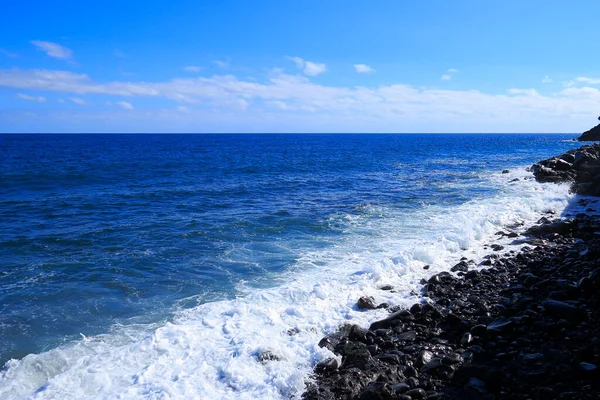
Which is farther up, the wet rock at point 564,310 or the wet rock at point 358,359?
the wet rock at point 564,310

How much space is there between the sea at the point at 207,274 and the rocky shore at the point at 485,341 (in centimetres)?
71

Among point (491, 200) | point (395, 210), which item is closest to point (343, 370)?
point (395, 210)

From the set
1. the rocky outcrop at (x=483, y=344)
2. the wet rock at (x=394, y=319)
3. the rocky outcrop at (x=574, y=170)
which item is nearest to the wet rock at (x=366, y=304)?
the rocky outcrop at (x=483, y=344)

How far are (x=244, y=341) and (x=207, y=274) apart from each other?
15.6 ft

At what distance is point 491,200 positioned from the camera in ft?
79.9

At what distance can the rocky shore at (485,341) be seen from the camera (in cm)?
626

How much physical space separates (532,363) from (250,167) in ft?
134

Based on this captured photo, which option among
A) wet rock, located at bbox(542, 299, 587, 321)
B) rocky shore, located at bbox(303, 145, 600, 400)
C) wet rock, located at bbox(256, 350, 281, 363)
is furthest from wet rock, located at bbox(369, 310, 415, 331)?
wet rock, located at bbox(542, 299, 587, 321)

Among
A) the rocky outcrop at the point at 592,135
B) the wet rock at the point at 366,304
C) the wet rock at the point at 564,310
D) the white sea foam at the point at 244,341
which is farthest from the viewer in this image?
the rocky outcrop at the point at 592,135

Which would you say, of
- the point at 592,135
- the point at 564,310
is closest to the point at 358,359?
the point at 564,310

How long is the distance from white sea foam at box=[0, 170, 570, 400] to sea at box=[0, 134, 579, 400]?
0.11 ft

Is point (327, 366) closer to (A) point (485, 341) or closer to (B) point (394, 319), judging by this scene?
(B) point (394, 319)

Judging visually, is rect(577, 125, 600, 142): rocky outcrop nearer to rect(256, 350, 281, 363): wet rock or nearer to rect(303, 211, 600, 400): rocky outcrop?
rect(303, 211, 600, 400): rocky outcrop

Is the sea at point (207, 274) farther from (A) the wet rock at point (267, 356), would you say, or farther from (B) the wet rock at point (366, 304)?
(B) the wet rock at point (366, 304)
